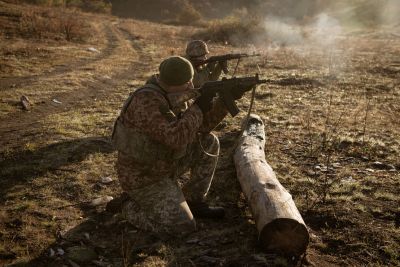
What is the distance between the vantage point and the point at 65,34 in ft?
67.5

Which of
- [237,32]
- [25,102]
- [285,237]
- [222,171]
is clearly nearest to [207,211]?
[285,237]

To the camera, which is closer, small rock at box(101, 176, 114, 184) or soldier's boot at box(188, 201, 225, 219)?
soldier's boot at box(188, 201, 225, 219)

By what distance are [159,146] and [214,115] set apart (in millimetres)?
807

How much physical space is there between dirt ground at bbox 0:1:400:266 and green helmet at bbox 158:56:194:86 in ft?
4.43

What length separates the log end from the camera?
365cm

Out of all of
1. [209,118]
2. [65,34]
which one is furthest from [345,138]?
[65,34]

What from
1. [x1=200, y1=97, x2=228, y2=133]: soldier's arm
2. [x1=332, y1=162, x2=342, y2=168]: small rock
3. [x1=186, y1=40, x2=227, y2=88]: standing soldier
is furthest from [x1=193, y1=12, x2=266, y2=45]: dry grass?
[x1=200, y1=97, x2=228, y2=133]: soldier's arm

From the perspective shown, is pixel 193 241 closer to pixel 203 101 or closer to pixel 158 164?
pixel 158 164

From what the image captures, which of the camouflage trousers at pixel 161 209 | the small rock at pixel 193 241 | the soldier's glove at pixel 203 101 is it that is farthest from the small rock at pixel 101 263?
the soldier's glove at pixel 203 101

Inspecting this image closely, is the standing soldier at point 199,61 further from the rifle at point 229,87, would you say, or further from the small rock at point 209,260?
the small rock at point 209,260

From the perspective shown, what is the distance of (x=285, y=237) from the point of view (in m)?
3.70

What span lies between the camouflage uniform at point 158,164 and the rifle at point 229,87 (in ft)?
0.52

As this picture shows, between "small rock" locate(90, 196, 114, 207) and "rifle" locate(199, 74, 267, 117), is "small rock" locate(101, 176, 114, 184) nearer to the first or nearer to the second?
"small rock" locate(90, 196, 114, 207)

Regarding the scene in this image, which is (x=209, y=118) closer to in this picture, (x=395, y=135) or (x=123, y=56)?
(x=395, y=135)
